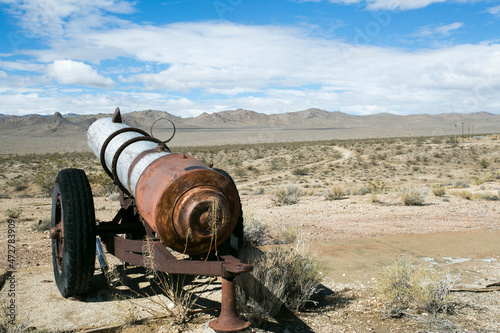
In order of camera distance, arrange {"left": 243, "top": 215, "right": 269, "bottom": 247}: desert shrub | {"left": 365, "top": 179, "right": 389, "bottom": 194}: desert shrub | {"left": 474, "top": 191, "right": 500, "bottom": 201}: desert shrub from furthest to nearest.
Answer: {"left": 365, "top": 179, "right": 389, "bottom": 194}: desert shrub
{"left": 474, "top": 191, "right": 500, "bottom": 201}: desert shrub
{"left": 243, "top": 215, "right": 269, "bottom": 247}: desert shrub

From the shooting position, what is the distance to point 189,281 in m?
5.82

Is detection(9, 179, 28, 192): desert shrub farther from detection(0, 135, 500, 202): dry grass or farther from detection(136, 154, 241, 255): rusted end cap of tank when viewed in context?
detection(136, 154, 241, 255): rusted end cap of tank

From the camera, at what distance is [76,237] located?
458 cm

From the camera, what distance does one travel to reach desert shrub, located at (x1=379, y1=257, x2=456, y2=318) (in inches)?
181

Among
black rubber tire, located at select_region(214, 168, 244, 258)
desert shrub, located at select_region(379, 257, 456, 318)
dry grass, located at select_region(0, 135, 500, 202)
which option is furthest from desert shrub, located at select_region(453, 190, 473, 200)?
black rubber tire, located at select_region(214, 168, 244, 258)

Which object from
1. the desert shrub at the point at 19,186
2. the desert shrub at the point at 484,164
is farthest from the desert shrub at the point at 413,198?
the desert shrub at the point at 484,164

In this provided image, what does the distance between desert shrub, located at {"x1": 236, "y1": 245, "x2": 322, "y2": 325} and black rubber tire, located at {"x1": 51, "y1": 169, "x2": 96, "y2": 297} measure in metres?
1.74

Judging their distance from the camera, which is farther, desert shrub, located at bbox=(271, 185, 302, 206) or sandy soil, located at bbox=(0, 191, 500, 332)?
desert shrub, located at bbox=(271, 185, 302, 206)

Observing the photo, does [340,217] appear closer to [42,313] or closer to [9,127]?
[42,313]

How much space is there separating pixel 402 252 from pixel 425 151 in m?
33.0

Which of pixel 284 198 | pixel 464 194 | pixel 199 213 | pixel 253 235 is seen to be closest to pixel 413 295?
pixel 199 213

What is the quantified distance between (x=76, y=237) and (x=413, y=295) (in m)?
3.88

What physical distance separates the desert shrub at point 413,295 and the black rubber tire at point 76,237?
3.44 m

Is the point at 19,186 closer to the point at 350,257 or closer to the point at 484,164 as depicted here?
the point at 350,257
